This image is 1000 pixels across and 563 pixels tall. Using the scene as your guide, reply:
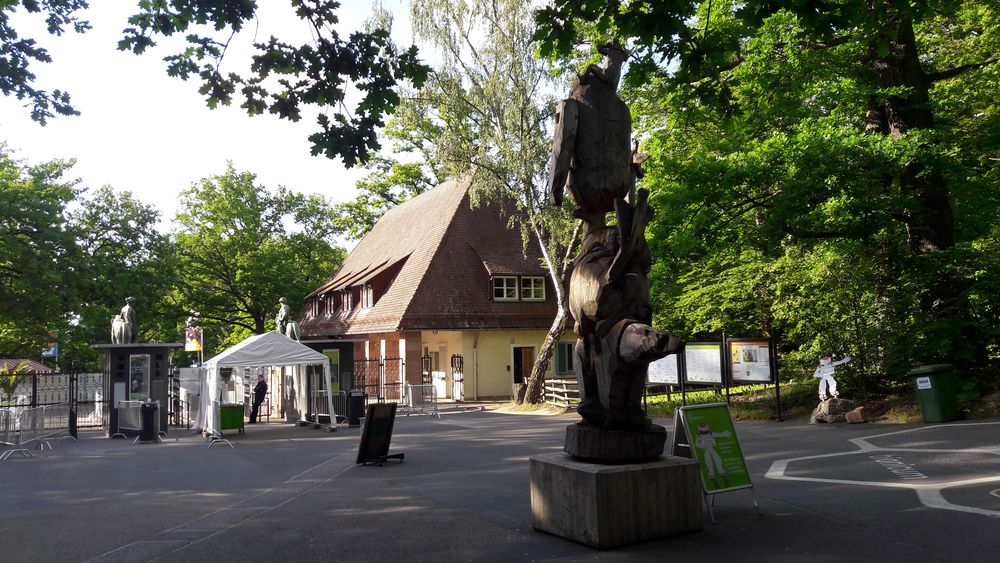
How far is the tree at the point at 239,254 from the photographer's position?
44.6 m

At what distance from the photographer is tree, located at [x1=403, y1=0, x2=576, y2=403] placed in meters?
26.0

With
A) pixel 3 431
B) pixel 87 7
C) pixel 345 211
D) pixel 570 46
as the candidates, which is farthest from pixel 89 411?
pixel 345 211

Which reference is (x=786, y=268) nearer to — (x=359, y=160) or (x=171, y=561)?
(x=359, y=160)

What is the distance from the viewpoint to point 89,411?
2558 cm

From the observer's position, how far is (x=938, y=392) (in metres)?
14.4

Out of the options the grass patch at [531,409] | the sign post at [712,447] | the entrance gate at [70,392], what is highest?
the entrance gate at [70,392]

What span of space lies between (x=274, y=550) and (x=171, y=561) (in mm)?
882

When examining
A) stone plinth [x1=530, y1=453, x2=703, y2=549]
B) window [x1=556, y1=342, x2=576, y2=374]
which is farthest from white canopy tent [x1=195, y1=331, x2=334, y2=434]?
window [x1=556, y1=342, x2=576, y2=374]

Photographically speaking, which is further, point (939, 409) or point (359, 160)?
point (939, 409)

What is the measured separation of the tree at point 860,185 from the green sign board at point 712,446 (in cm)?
782

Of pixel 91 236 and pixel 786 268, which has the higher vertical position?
pixel 91 236

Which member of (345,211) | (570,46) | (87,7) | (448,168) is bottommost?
(570,46)

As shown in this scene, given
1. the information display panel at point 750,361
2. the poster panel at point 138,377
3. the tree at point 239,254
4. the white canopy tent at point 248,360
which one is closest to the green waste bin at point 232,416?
the white canopy tent at point 248,360

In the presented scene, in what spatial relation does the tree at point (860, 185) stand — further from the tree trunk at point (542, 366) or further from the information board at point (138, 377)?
the information board at point (138, 377)
